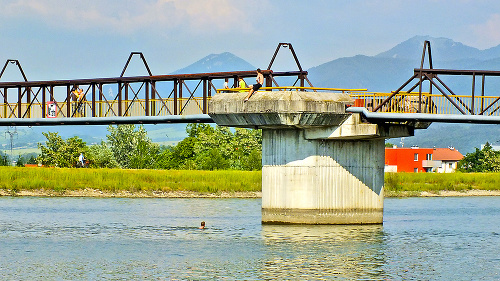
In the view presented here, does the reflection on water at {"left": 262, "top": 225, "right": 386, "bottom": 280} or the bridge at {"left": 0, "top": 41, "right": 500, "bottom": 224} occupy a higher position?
the bridge at {"left": 0, "top": 41, "right": 500, "bottom": 224}

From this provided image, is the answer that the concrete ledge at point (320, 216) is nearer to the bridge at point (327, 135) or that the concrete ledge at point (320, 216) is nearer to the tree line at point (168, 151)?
the bridge at point (327, 135)

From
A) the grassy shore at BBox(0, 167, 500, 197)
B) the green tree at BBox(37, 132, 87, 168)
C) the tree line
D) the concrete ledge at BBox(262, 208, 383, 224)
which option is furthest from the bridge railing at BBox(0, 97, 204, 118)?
the green tree at BBox(37, 132, 87, 168)

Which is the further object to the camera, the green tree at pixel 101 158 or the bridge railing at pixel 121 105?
the green tree at pixel 101 158

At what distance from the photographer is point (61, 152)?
6417 inches

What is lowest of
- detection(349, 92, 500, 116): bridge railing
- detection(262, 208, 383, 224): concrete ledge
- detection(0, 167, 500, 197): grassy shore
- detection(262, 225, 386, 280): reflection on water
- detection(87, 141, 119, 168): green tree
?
detection(262, 225, 386, 280): reflection on water

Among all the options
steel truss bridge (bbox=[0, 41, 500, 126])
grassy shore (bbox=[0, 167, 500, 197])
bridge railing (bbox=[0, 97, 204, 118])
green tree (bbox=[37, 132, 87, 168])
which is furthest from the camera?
green tree (bbox=[37, 132, 87, 168])

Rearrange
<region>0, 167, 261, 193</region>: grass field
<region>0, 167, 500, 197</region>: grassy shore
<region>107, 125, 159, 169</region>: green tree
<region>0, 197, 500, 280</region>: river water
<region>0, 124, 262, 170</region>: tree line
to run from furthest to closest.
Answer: <region>107, 125, 159, 169</region>: green tree, <region>0, 124, 262, 170</region>: tree line, <region>0, 167, 261, 193</region>: grass field, <region>0, 167, 500, 197</region>: grassy shore, <region>0, 197, 500, 280</region>: river water

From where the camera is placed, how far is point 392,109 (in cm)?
5675

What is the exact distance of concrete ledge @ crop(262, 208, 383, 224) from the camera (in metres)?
54.9

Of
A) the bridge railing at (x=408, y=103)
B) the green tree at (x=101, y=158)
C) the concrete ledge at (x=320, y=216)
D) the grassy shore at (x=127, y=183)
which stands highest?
the bridge railing at (x=408, y=103)

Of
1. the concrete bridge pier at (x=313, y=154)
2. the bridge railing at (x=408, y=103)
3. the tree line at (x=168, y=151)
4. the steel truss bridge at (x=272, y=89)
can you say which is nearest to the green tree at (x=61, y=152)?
the tree line at (x=168, y=151)

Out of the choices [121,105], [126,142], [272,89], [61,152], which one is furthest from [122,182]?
[126,142]

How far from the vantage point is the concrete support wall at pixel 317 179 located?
54.9m

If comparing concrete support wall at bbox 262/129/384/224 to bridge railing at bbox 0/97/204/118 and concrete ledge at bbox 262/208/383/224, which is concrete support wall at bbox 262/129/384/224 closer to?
concrete ledge at bbox 262/208/383/224
